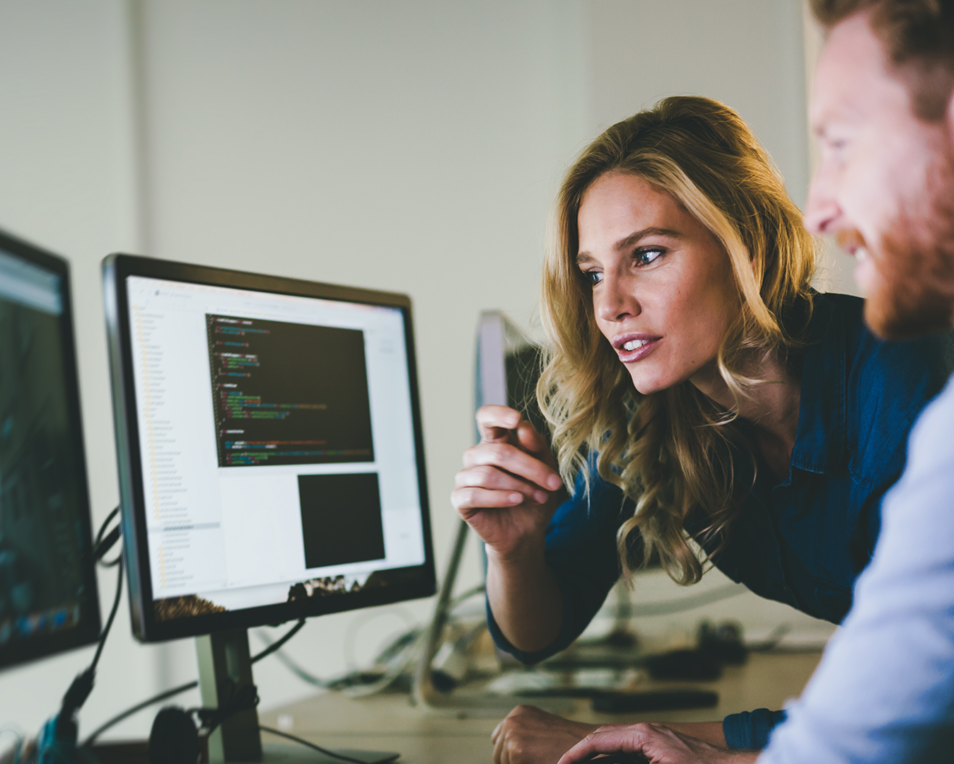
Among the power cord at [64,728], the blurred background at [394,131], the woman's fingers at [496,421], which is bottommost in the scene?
the power cord at [64,728]

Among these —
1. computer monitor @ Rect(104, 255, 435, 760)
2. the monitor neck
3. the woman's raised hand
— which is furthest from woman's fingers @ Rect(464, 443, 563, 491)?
the monitor neck

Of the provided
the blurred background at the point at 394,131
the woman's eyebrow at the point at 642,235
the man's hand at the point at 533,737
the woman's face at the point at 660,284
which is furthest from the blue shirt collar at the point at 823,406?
the blurred background at the point at 394,131

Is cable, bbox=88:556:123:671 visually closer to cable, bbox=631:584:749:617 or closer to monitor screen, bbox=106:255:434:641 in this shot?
monitor screen, bbox=106:255:434:641

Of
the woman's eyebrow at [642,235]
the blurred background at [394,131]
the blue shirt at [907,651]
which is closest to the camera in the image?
the blue shirt at [907,651]

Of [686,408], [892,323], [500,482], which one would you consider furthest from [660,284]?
[892,323]

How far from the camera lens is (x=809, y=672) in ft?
4.41

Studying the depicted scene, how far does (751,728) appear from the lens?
82cm

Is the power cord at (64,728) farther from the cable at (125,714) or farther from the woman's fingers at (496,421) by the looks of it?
the woman's fingers at (496,421)

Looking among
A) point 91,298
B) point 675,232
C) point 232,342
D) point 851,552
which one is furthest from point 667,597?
point 91,298

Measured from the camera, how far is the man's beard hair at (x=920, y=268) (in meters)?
0.54

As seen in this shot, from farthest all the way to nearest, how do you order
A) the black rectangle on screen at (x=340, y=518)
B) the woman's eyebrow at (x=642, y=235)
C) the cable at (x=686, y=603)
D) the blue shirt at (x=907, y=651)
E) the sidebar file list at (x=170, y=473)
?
the cable at (x=686, y=603) < the woman's eyebrow at (x=642, y=235) < the black rectangle on screen at (x=340, y=518) < the sidebar file list at (x=170, y=473) < the blue shirt at (x=907, y=651)

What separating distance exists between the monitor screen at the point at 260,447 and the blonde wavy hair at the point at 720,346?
0.96 ft

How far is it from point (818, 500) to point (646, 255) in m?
0.41

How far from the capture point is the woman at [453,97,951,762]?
3.16 ft
